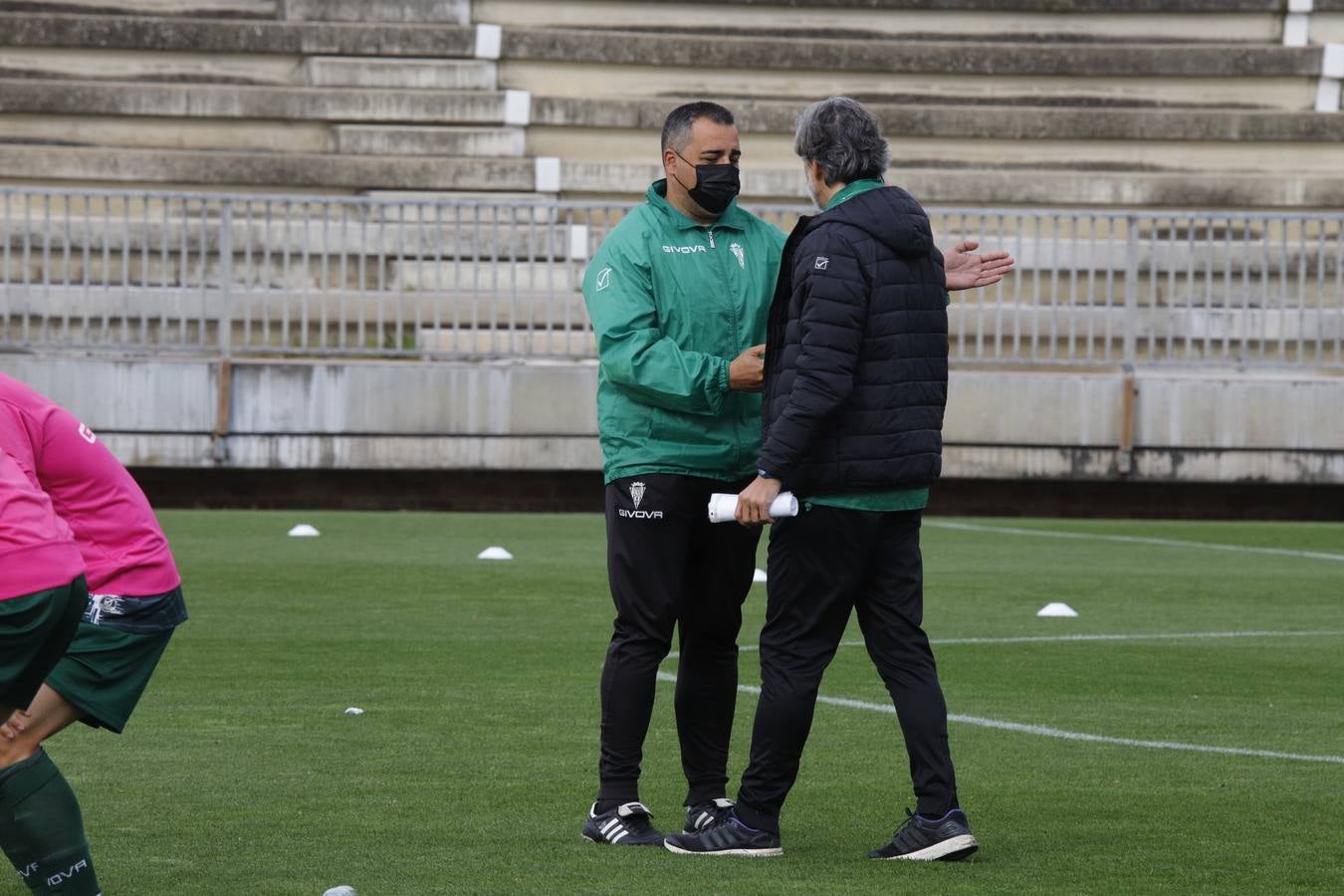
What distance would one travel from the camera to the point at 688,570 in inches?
221

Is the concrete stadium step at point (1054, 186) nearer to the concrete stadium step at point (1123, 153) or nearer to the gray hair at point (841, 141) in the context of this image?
the concrete stadium step at point (1123, 153)

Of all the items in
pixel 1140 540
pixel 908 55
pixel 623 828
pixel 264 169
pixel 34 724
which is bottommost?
pixel 1140 540

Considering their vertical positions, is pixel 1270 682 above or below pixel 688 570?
below

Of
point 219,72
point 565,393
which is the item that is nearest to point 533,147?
point 219,72

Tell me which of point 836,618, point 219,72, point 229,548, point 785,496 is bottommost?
point 229,548

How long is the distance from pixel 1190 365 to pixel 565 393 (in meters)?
4.82

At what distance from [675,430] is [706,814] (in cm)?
99

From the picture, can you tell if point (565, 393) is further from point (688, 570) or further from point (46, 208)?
point (688, 570)

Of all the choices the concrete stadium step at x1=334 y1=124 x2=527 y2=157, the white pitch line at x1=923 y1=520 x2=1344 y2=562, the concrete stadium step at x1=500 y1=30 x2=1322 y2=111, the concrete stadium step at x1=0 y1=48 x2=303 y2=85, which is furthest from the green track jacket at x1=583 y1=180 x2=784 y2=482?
the concrete stadium step at x1=0 y1=48 x2=303 y2=85

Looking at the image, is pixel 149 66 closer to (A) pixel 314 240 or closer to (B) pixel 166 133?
(B) pixel 166 133

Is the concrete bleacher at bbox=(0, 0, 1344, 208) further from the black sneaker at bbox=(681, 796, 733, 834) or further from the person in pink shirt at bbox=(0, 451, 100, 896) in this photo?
the person in pink shirt at bbox=(0, 451, 100, 896)

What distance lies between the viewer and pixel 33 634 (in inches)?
164

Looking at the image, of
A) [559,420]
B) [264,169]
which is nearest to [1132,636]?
[559,420]

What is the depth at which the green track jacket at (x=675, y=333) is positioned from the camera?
211 inches
